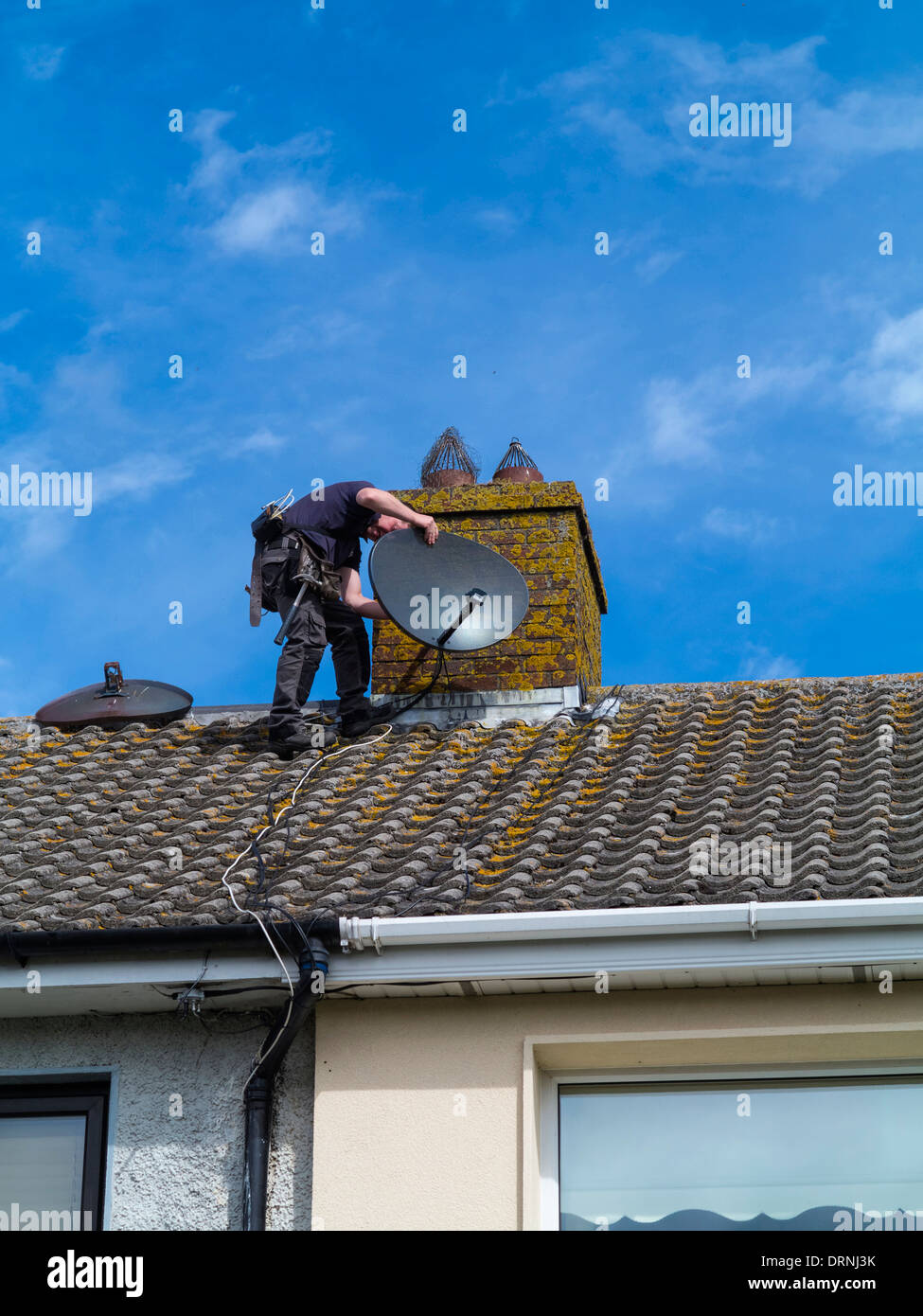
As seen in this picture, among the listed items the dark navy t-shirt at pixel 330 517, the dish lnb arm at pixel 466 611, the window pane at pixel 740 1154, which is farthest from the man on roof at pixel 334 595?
the window pane at pixel 740 1154

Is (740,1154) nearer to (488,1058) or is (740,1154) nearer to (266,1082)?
(488,1058)

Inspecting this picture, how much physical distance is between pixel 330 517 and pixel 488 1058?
12.7 feet

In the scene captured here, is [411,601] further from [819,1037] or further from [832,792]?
[819,1037]

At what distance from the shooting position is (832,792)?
23.3ft

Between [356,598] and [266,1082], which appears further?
[356,598]

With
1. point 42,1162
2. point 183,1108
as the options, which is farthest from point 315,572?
point 42,1162

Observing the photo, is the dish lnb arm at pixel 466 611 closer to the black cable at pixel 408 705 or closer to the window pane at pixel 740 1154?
the black cable at pixel 408 705

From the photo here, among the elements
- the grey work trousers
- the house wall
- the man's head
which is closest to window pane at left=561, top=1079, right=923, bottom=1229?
the house wall

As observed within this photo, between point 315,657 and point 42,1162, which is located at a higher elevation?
point 315,657

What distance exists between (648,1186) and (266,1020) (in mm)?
1495

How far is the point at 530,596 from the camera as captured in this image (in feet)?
31.4

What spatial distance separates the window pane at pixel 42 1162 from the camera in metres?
6.12
